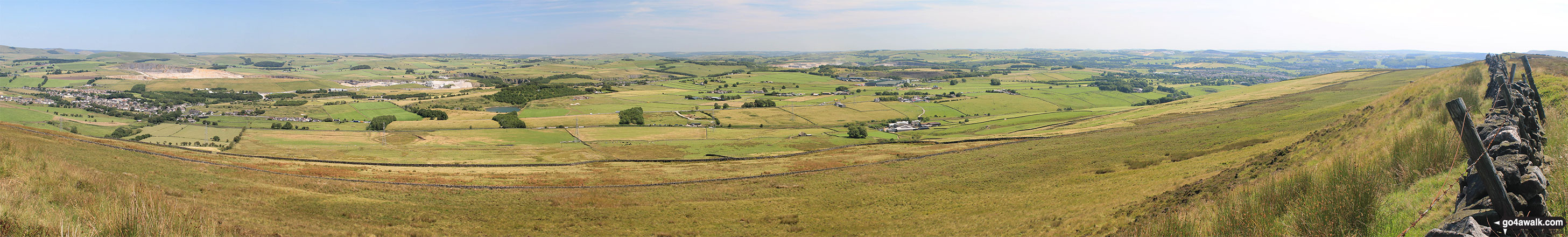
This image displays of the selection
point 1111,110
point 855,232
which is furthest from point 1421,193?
point 1111,110

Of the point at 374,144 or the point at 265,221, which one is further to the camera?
the point at 374,144

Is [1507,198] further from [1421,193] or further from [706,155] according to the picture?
[706,155]

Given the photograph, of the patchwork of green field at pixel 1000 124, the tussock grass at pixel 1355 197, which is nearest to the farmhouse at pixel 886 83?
the patchwork of green field at pixel 1000 124

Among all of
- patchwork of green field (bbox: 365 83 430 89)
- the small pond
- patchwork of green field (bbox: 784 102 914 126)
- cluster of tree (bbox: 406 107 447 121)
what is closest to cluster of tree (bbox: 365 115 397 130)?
cluster of tree (bbox: 406 107 447 121)

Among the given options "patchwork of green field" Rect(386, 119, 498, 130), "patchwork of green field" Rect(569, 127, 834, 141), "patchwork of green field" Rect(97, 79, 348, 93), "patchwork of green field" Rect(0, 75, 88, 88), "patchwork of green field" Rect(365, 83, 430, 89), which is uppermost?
"patchwork of green field" Rect(0, 75, 88, 88)

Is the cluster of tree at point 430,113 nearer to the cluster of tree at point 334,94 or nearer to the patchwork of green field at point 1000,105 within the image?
the cluster of tree at point 334,94

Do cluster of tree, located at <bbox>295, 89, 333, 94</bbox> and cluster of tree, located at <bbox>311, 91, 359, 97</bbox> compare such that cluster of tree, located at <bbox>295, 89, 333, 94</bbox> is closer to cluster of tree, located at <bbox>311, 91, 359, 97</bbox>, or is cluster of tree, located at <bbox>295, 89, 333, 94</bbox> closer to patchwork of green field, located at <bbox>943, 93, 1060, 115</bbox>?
cluster of tree, located at <bbox>311, 91, 359, 97</bbox>

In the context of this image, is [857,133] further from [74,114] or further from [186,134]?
[74,114]
